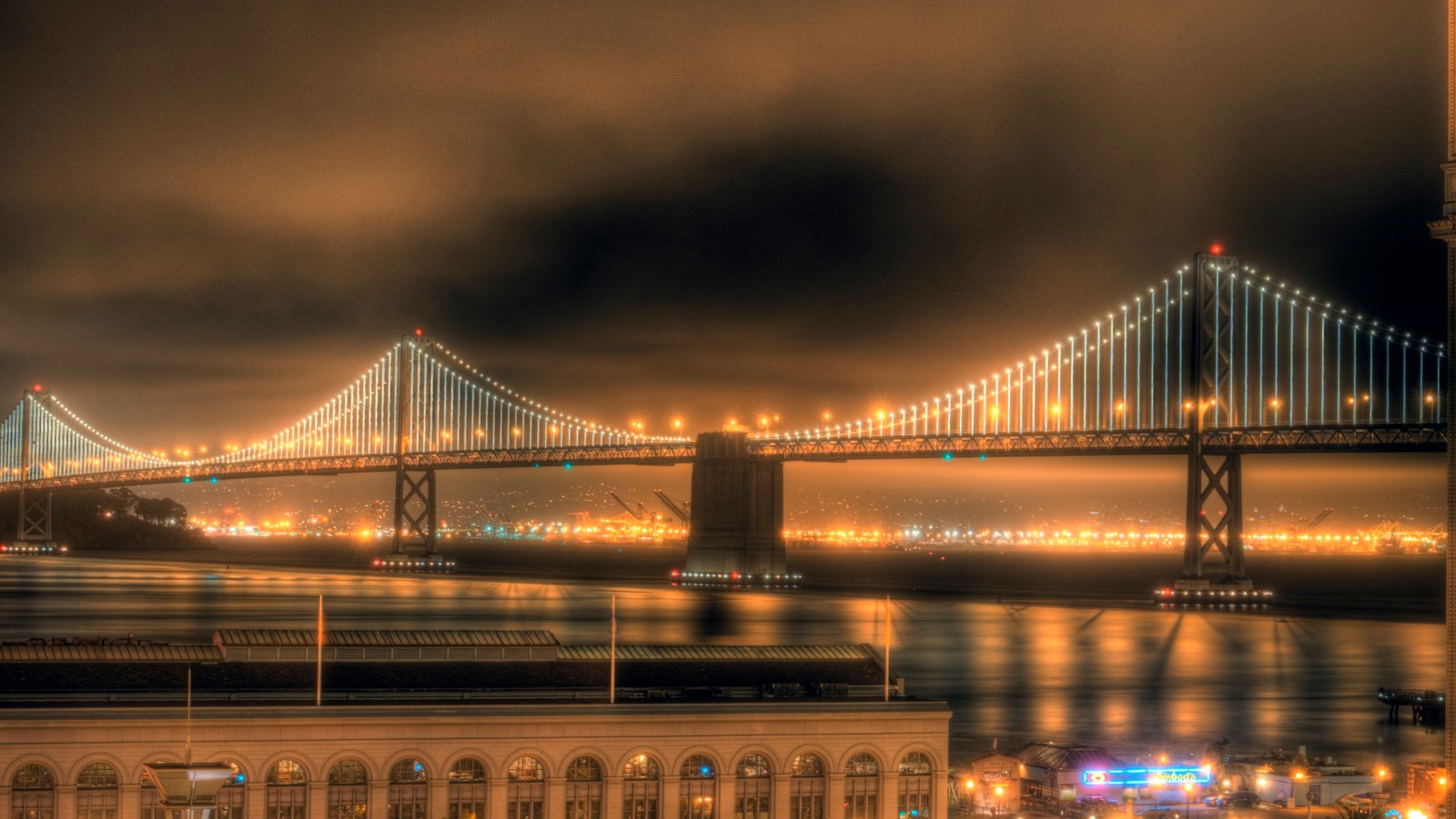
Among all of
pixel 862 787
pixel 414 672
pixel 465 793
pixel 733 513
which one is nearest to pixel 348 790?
pixel 465 793

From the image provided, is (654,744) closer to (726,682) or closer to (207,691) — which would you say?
(726,682)

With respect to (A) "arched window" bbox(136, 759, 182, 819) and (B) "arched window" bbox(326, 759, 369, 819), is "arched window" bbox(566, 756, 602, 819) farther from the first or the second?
(A) "arched window" bbox(136, 759, 182, 819)

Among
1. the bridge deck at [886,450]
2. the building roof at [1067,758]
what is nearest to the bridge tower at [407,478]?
the bridge deck at [886,450]

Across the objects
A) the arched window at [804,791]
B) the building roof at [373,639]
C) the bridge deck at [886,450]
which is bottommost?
the arched window at [804,791]

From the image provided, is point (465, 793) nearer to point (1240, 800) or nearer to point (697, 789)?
point (697, 789)

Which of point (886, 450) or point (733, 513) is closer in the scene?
point (886, 450)

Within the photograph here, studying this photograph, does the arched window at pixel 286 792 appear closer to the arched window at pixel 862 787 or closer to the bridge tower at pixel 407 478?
the arched window at pixel 862 787
